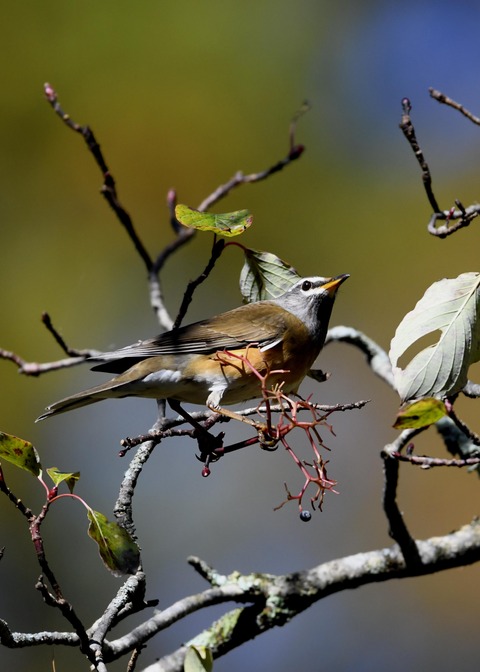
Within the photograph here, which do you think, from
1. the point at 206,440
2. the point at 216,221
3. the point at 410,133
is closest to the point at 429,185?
the point at 410,133

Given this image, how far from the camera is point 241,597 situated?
Result: 3.25m

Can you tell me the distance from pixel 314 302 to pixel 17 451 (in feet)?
7.29

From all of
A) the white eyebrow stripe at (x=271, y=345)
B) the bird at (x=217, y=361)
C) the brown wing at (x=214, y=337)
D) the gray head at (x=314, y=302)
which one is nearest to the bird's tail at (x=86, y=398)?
the bird at (x=217, y=361)

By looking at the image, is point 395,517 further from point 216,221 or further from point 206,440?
point 216,221

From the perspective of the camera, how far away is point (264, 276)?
3219 mm

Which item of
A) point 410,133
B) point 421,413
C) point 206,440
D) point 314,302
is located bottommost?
point 421,413

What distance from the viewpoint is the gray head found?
13.6 ft

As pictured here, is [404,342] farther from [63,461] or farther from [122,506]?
[63,461]

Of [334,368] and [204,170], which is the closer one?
[334,368]

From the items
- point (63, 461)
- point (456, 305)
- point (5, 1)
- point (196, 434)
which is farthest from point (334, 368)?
point (5, 1)

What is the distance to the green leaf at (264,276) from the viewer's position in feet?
10.4

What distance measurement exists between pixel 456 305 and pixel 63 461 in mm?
5168

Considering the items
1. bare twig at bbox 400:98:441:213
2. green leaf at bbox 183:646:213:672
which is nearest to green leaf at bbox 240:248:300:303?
bare twig at bbox 400:98:441:213

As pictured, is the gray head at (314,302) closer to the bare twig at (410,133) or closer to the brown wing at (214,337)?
the brown wing at (214,337)
